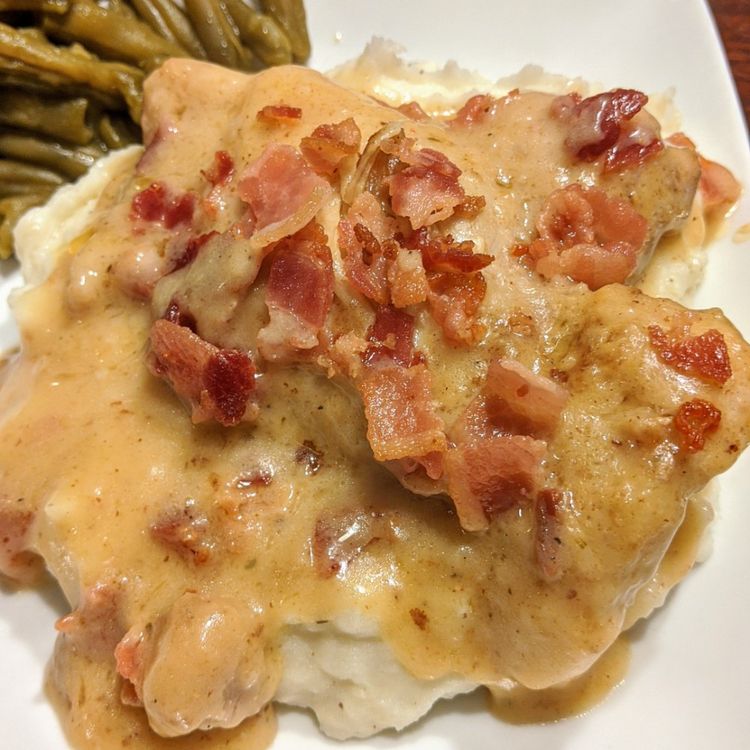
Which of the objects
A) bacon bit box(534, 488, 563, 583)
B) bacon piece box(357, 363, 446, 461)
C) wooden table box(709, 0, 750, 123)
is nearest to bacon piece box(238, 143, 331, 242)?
bacon piece box(357, 363, 446, 461)

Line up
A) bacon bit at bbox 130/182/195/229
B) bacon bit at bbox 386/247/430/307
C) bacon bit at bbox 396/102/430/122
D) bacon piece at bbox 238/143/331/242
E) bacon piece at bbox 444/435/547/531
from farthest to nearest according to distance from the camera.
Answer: bacon bit at bbox 396/102/430/122
bacon bit at bbox 130/182/195/229
bacon piece at bbox 238/143/331/242
bacon bit at bbox 386/247/430/307
bacon piece at bbox 444/435/547/531

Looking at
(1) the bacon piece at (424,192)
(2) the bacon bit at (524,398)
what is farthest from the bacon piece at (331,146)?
(2) the bacon bit at (524,398)

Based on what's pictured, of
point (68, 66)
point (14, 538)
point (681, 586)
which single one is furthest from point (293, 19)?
point (681, 586)

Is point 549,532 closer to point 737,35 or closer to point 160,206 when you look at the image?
point 160,206

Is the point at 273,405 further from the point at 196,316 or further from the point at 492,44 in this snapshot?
the point at 492,44

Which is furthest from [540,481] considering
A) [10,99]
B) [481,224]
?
[10,99]

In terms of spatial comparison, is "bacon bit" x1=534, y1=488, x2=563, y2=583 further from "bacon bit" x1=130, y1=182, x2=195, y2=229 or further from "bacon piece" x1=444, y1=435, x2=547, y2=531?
"bacon bit" x1=130, y1=182, x2=195, y2=229
